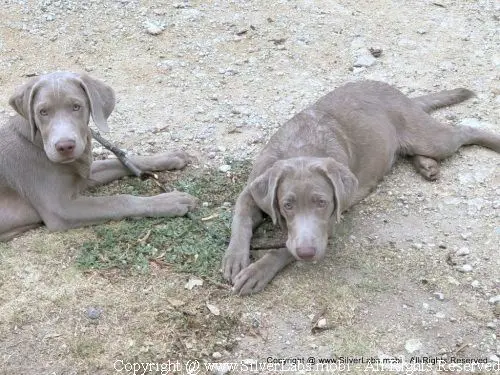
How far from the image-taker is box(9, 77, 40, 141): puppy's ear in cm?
482

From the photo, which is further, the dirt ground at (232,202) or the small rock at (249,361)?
the dirt ground at (232,202)

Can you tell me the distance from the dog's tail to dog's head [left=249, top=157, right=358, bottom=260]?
192 cm

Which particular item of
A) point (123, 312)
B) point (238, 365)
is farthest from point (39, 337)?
point (238, 365)

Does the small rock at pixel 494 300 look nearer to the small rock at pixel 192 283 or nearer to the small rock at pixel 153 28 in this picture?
the small rock at pixel 192 283

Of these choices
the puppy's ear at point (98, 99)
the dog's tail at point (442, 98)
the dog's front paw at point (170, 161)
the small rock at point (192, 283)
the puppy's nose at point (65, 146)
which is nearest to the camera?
the small rock at point (192, 283)

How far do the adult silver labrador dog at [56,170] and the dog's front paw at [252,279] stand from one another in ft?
2.83

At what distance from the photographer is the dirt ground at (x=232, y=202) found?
4.21 metres

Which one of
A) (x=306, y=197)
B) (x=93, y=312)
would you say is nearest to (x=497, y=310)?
(x=306, y=197)

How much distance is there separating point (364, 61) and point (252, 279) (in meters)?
3.38

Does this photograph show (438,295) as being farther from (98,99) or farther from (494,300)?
(98,99)

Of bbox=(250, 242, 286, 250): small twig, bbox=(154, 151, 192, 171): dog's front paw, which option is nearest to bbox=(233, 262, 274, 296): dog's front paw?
bbox=(250, 242, 286, 250): small twig

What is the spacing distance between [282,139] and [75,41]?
3360 mm

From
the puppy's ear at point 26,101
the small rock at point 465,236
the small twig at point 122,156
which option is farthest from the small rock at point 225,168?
the small rock at point 465,236

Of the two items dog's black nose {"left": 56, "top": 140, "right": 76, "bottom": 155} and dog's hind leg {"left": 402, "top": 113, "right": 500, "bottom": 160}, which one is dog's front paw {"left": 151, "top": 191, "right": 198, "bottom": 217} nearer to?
dog's black nose {"left": 56, "top": 140, "right": 76, "bottom": 155}
